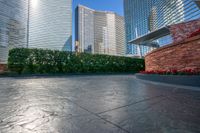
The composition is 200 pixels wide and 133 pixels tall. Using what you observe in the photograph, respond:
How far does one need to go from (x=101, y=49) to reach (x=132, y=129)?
233 feet

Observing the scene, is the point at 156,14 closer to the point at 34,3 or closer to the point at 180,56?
the point at 180,56

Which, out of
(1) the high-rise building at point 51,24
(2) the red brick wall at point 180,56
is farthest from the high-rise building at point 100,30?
(2) the red brick wall at point 180,56

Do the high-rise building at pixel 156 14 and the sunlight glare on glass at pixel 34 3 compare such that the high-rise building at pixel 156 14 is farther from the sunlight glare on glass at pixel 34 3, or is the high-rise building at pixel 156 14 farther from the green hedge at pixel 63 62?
the sunlight glare on glass at pixel 34 3

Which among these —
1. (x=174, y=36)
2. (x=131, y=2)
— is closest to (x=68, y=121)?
(x=174, y=36)

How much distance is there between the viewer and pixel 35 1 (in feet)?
163

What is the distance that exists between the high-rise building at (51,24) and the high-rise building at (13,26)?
7.82ft

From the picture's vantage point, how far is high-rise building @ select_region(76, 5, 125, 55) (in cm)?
7294

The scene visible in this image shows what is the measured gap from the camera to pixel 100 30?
78.2m

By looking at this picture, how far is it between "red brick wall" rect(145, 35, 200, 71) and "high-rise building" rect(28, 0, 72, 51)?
48.9 m

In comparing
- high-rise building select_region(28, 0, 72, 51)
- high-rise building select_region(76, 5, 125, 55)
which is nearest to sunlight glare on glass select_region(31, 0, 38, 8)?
high-rise building select_region(28, 0, 72, 51)

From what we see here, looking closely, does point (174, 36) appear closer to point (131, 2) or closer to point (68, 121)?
point (68, 121)

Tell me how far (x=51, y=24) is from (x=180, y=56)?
56.2m

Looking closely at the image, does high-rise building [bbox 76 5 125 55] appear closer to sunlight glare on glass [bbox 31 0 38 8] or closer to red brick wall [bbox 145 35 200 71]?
sunlight glare on glass [bbox 31 0 38 8]

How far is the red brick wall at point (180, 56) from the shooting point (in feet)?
15.8
